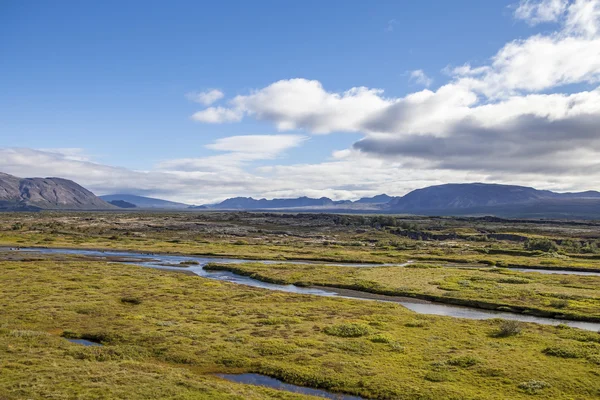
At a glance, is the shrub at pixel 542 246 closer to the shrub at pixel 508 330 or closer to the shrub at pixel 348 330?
the shrub at pixel 508 330

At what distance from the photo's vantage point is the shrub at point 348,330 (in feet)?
133

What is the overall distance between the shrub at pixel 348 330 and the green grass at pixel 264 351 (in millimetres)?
156

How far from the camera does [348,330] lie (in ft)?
135

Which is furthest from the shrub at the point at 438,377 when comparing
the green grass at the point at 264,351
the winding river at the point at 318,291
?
the winding river at the point at 318,291

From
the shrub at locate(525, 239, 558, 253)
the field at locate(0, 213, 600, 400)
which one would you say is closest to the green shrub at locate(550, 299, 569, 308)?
the field at locate(0, 213, 600, 400)

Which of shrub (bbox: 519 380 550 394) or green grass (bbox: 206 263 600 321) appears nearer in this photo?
shrub (bbox: 519 380 550 394)

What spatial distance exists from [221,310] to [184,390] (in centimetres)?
2345

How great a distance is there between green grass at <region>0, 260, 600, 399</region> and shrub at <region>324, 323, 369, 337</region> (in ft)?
0.51

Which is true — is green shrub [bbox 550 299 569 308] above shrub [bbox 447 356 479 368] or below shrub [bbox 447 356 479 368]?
below

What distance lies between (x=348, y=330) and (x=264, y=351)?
9892 millimetres

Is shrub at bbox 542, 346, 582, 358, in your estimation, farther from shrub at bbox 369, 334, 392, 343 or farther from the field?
shrub at bbox 369, 334, 392, 343

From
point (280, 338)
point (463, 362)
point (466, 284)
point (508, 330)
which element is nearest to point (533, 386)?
point (463, 362)

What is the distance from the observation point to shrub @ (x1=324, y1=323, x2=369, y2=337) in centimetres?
Result: 4044

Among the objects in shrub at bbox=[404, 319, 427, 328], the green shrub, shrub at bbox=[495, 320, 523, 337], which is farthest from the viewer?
the green shrub
